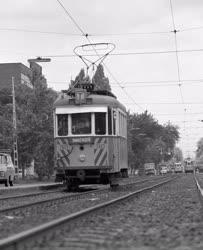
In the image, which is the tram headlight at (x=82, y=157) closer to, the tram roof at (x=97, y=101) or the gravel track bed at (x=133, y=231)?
the tram roof at (x=97, y=101)

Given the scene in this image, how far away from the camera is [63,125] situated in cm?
2353

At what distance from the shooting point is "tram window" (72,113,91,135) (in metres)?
23.2

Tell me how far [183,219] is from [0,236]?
4239 millimetres

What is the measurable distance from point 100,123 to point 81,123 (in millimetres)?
741

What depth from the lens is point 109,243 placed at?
8.23m

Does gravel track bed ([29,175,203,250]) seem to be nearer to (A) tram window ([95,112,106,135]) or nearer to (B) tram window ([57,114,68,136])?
(A) tram window ([95,112,106,135])

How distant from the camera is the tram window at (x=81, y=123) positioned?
2323 cm

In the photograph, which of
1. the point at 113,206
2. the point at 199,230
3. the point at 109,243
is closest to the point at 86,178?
the point at 113,206

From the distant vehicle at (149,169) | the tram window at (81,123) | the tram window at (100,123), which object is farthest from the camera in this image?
the distant vehicle at (149,169)

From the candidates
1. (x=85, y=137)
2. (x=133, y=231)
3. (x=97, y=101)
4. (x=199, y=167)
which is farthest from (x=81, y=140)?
(x=199, y=167)

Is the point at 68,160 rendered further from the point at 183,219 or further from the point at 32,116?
the point at 32,116

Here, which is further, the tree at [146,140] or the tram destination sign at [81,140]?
the tree at [146,140]

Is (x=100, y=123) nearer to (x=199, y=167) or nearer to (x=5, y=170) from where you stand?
(x=5, y=170)

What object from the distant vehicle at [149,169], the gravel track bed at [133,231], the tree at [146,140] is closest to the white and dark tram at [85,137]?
the gravel track bed at [133,231]
